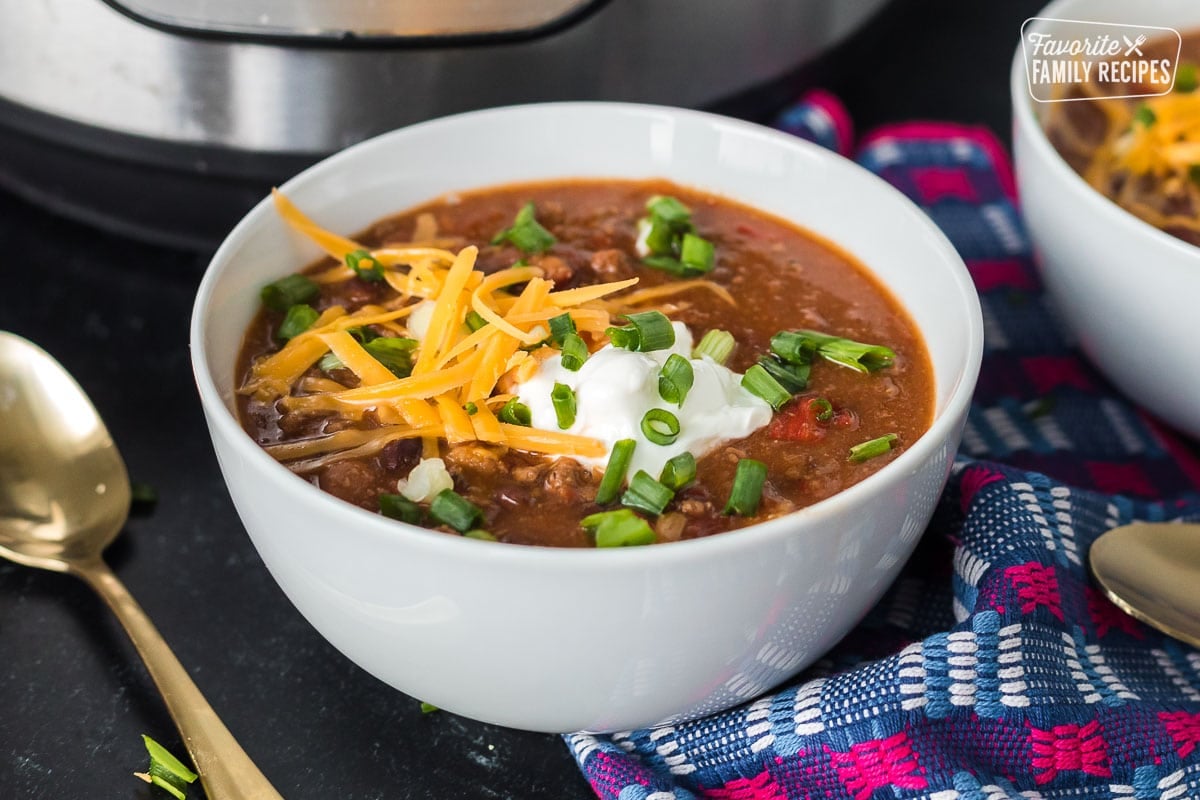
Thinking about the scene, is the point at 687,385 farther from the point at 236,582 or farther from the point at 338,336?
the point at 236,582

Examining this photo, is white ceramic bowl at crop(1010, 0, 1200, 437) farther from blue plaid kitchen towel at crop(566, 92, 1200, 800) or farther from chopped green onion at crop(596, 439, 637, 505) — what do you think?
chopped green onion at crop(596, 439, 637, 505)

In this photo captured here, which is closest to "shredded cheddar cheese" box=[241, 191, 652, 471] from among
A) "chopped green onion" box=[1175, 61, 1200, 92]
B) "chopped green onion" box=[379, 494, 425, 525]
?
"chopped green onion" box=[379, 494, 425, 525]

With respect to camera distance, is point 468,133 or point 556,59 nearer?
point 468,133

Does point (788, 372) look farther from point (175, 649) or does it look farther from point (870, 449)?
A: point (175, 649)

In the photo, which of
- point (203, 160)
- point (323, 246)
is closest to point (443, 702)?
point (323, 246)

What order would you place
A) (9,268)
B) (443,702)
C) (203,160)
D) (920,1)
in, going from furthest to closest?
(920,1) < (9,268) < (203,160) < (443,702)

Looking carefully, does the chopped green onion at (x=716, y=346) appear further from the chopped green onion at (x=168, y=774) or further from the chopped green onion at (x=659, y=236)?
the chopped green onion at (x=168, y=774)

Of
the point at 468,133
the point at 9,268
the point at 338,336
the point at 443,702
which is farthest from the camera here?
the point at 9,268
